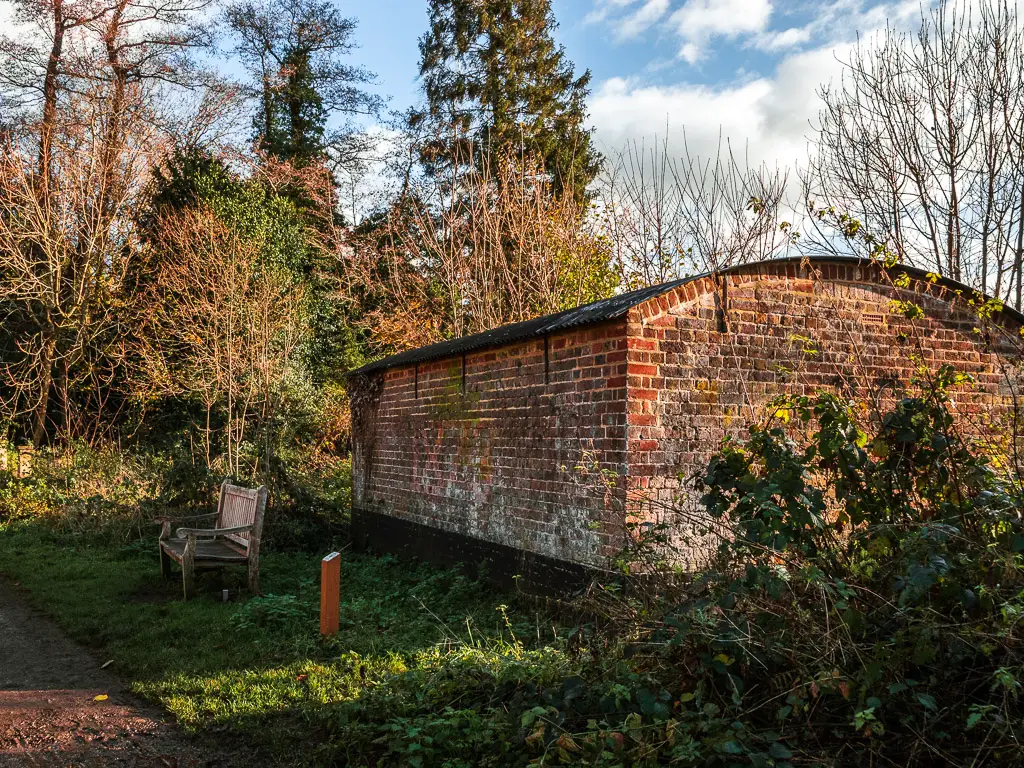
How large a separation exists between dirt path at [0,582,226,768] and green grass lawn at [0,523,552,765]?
0.61 ft

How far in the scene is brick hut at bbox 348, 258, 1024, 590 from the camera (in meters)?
6.17

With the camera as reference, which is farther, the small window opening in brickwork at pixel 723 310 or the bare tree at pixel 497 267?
the bare tree at pixel 497 267

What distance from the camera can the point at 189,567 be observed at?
8008 mm

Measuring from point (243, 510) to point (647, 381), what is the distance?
17.5ft

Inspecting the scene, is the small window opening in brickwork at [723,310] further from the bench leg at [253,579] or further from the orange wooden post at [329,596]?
the bench leg at [253,579]

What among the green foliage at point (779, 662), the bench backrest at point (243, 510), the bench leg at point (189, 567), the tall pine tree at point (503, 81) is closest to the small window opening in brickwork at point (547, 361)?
the green foliage at point (779, 662)

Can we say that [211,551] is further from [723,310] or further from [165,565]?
[723,310]

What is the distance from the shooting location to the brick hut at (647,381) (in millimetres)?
6172

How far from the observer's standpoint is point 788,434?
660 centimetres

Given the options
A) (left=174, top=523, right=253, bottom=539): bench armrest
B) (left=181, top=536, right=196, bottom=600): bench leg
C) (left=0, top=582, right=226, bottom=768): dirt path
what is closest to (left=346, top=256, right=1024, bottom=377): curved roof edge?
(left=174, top=523, right=253, bottom=539): bench armrest

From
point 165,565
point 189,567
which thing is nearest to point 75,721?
point 189,567

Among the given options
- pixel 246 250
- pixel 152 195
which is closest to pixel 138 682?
pixel 246 250

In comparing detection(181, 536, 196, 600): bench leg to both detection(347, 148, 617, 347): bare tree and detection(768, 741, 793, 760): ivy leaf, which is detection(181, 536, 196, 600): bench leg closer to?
detection(768, 741, 793, 760): ivy leaf

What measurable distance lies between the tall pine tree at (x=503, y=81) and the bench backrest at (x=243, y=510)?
51.5 ft
